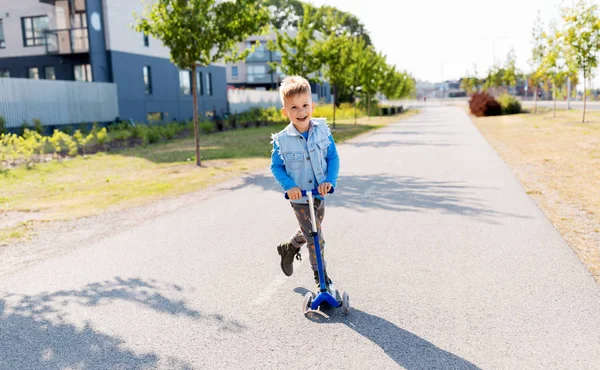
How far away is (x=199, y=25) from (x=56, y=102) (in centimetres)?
1315

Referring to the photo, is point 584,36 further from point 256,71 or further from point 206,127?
point 256,71

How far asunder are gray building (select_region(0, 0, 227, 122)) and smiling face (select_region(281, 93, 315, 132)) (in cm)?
2523

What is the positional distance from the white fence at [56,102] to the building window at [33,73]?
6.12 meters

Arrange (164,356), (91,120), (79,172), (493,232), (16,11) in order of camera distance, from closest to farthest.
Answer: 1. (164,356)
2. (493,232)
3. (79,172)
4. (91,120)
5. (16,11)

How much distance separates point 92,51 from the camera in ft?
87.0

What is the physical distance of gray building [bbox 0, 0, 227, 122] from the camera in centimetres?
2700

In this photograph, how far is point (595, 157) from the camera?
14.1 meters

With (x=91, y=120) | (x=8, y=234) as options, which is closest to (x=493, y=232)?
(x=8, y=234)

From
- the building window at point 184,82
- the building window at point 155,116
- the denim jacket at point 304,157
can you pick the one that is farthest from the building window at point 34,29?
the denim jacket at point 304,157

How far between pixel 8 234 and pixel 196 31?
788 centimetres

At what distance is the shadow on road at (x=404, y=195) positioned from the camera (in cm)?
788

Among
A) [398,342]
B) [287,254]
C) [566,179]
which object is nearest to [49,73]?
[566,179]

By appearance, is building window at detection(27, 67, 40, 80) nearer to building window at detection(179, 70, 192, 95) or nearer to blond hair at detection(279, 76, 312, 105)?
building window at detection(179, 70, 192, 95)

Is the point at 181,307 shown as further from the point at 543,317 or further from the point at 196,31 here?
the point at 196,31
